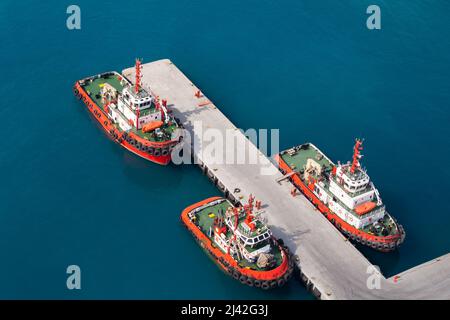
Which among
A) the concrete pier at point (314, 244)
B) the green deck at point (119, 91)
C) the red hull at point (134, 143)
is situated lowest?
the concrete pier at point (314, 244)

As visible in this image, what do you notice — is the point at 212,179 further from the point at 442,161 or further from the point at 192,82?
the point at 442,161

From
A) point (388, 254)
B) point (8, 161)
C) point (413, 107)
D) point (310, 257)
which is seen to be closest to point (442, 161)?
point (413, 107)

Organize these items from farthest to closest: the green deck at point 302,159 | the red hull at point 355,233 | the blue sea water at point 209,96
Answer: the green deck at point 302,159, the red hull at point 355,233, the blue sea water at point 209,96

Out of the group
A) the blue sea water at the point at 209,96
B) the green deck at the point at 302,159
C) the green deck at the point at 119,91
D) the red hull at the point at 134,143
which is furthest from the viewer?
the green deck at the point at 119,91

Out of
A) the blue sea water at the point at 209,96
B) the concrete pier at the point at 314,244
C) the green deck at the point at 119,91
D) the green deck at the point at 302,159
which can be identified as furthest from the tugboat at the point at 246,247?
the green deck at the point at 119,91

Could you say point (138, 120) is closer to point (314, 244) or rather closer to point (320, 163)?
point (320, 163)

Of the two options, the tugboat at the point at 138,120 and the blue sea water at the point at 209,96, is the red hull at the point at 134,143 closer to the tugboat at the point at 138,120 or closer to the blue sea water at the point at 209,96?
the tugboat at the point at 138,120

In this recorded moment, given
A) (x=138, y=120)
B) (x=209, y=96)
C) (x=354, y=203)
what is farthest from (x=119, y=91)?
(x=354, y=203)

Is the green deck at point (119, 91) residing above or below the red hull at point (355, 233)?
above
